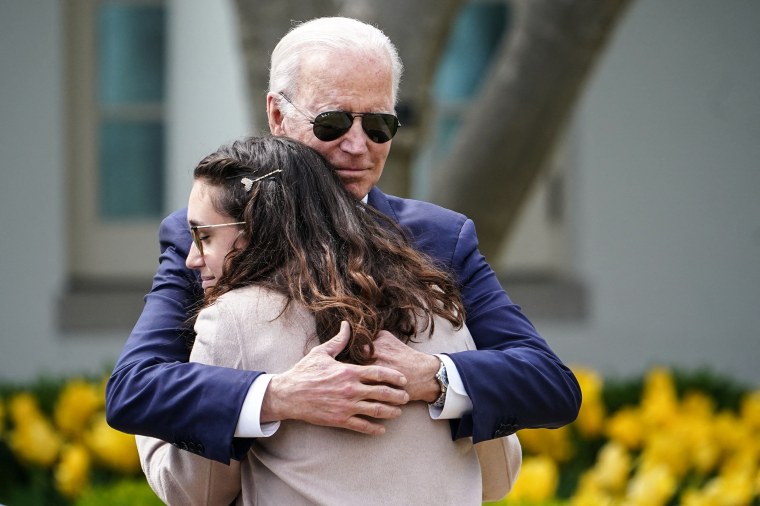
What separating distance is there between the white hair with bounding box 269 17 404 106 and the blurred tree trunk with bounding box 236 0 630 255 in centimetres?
158

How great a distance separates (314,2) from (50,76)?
3.36m

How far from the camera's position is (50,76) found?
275 inches

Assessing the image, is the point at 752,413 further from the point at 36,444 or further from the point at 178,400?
the point at 178,400

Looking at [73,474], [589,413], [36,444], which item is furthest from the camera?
[589,413]

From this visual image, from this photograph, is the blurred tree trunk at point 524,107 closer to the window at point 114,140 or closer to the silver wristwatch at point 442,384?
the silver wristwatch at point 442,384

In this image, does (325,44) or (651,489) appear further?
(651,489)

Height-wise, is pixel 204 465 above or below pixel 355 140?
below

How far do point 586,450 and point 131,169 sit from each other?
3625 mm

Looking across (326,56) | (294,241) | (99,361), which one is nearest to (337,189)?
(294,241)

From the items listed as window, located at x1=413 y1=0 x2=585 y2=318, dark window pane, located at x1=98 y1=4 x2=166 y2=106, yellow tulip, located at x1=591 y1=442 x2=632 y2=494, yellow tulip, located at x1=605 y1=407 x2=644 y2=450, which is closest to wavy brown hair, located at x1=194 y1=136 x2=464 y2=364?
yellow tulip, located at x1=591 y1=442 x2=632 y2=494

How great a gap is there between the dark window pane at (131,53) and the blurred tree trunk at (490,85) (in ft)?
11.3

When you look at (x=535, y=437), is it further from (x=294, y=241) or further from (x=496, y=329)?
(x=294, y=241)

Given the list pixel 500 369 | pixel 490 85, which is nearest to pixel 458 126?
pixel 490 85

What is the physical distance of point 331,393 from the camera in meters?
1.92
